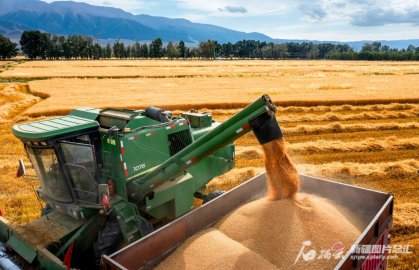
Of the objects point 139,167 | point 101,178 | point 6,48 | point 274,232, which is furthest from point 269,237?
point 6,48

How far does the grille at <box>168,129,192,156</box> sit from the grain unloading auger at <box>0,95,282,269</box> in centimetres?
15

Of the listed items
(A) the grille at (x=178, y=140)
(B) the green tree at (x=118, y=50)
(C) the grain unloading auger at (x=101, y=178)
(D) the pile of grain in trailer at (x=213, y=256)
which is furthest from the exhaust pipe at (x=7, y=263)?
(B) the green tree at (x=118, y=50)

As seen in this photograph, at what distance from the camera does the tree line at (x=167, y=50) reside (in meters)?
104

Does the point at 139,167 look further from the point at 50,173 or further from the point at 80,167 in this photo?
the point at 50,173

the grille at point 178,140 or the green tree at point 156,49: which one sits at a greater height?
the green tree at point 156,49

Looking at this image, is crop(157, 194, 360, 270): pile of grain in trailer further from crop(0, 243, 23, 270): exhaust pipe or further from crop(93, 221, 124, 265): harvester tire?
crop(0, 243, 23, 270): exhaust pipe

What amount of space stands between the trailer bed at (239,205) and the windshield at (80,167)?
133 centimetres

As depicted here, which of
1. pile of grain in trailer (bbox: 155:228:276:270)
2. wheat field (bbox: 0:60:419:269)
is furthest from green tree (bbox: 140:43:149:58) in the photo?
pile of grain in trailer (bbox: 155:228:276:270)

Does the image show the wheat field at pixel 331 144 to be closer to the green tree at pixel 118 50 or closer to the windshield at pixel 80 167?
the windshield at pixel 80 167

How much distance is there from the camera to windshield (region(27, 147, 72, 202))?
5348mm

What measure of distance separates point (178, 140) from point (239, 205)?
5.26 feet

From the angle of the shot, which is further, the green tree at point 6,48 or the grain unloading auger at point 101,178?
the green tree at point 6,48

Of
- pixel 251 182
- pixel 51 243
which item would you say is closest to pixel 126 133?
pixel 51 243

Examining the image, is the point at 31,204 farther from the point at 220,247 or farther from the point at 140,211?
the point at 220,247
